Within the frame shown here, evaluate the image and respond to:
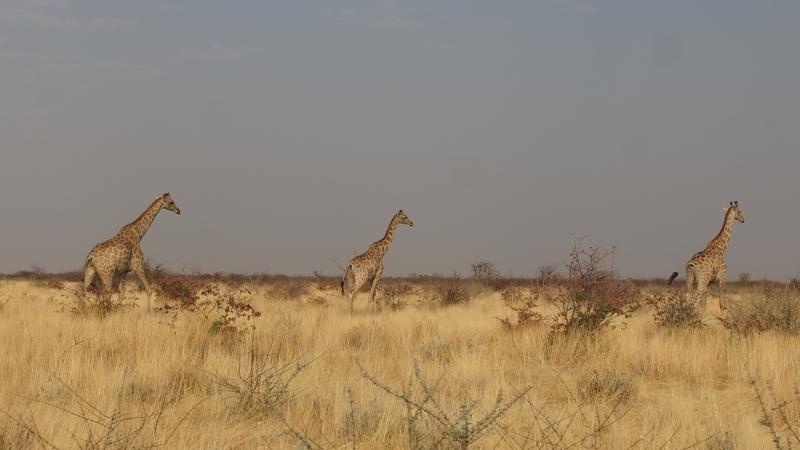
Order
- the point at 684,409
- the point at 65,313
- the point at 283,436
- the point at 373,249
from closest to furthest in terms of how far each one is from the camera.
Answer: the point at 283,436 < the point at 684,409 < the point at 65,313 < the point at 373,249

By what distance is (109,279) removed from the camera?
49.1 ft

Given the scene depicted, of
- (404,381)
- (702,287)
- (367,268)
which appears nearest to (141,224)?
(367,268)

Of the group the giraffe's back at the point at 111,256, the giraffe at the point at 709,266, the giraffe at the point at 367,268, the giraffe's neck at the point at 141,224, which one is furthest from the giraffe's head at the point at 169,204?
the giraffe at the point at 709,266

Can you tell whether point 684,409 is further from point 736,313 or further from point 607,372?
point 736,313

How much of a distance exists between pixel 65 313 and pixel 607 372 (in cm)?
972

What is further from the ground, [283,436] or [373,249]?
[373,249]

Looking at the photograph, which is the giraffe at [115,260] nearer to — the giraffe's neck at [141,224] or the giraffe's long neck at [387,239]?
the giraffe's neck at [141,224]

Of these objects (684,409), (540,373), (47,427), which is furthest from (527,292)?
(47,427)

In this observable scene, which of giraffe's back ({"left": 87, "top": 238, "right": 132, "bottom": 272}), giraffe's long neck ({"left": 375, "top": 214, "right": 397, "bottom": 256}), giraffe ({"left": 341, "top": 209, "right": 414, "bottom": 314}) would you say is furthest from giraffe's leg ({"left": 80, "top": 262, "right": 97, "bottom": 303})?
giraffe's long neck ({"left": 375, "top": 214, "right": 397, "bottom": 256})

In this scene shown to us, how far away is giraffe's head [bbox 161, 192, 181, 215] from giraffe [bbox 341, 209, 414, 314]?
3.78m

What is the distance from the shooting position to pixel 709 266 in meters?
16.2

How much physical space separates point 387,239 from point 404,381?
38.1 feet

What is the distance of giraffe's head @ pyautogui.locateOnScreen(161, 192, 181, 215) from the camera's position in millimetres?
16938

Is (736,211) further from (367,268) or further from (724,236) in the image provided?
(367,268)
